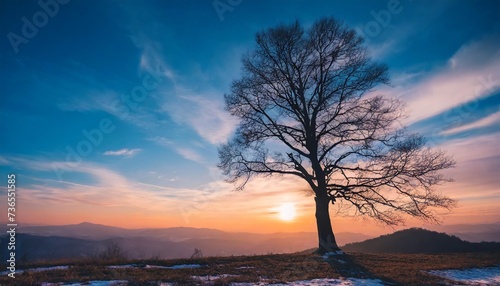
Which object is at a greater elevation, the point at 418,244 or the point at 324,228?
the point at 324,228

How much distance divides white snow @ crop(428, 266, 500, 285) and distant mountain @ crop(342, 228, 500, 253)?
11196mm

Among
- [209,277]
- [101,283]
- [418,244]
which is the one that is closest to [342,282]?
[209,277]

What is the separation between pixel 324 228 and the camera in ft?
50.9

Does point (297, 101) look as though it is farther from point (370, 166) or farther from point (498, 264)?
point (498, 264)

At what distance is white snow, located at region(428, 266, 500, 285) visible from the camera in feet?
31.1

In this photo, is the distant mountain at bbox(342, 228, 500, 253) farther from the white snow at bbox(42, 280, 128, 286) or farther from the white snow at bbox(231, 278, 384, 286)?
the white snow at bbox(42, 280, 128, 286)

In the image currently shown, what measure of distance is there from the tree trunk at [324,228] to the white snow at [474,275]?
513 cm

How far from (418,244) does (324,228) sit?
14.7 metres

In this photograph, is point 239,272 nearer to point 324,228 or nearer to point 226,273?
point 226,273

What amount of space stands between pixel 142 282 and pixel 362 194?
11.8m

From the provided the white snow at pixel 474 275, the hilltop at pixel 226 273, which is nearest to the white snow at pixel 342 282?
the hilltop at pixel 226 273

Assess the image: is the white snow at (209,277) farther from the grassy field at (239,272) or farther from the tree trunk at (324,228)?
the tree trunk at (324,228)

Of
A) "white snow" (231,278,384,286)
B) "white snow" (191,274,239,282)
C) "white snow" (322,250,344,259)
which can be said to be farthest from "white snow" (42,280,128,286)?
"white snow" (322,250,344,259)

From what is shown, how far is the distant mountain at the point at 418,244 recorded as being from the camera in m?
21.3
